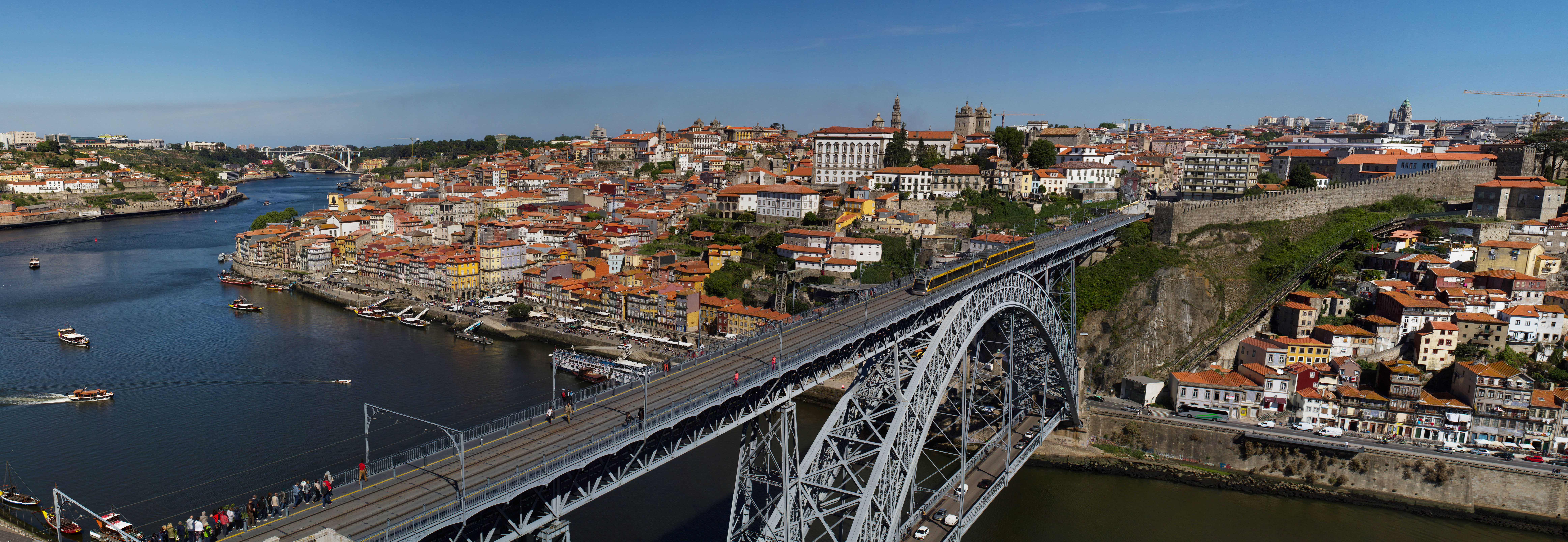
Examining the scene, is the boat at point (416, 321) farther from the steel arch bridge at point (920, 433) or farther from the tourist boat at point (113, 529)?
the tourist boat at point (113, 529)

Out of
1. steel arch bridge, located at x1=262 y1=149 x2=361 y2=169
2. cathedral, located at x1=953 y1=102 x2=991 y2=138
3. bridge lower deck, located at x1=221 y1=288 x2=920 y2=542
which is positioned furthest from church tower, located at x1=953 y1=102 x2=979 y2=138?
steel arch bridge, located at x1=262 y1=149 x2=361 y2=169

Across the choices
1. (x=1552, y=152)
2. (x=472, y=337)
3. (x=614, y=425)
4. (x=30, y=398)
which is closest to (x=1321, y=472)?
(x=614, y=425)

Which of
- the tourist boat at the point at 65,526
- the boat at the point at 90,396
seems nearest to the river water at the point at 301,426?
the boat at the point at 90,396

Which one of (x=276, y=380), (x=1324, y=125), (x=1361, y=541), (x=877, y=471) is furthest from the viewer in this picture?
(x=1324, y=125)

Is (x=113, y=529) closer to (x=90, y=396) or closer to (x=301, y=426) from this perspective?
(x=301, y=426)

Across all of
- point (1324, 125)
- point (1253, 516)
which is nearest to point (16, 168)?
point (1253, 516)

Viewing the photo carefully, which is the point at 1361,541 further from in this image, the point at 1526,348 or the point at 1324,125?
the point at 1324,125

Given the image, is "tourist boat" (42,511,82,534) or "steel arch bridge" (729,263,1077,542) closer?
"steel arch bridge" (729,263,1077,542)

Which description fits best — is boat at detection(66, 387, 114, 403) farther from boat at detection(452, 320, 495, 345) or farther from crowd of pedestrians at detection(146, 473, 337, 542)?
Answer: crowd of pedestrians at detection(146, 473, 337, 542)
